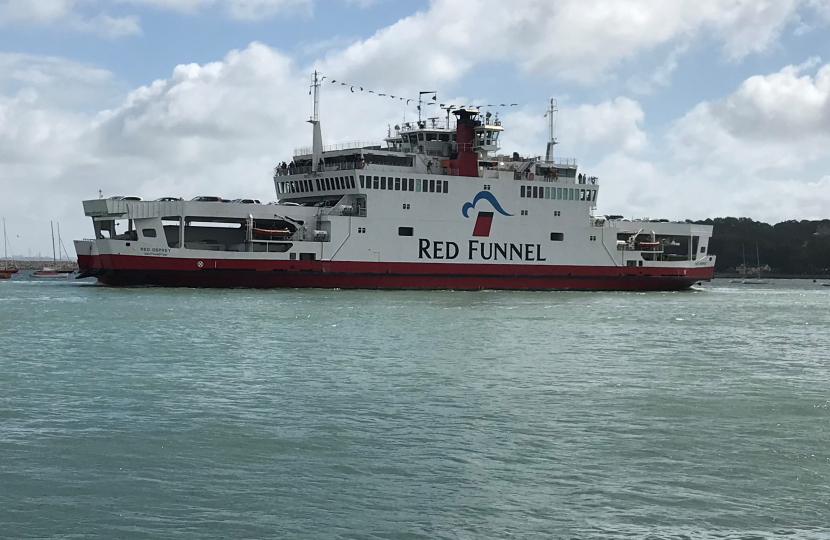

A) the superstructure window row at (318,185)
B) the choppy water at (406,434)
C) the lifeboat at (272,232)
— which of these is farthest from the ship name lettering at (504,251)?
the choppy water at (406,434)

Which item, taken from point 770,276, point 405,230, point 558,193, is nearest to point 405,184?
point 405,230

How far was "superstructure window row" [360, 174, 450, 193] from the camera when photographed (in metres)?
45.1

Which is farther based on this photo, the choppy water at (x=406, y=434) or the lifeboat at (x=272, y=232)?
the lifeboat at (x=272, y=232)

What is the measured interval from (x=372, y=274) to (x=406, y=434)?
3276 centimetres

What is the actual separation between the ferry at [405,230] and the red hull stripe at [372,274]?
6 cm

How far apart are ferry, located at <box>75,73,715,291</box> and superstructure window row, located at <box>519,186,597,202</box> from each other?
7 cm

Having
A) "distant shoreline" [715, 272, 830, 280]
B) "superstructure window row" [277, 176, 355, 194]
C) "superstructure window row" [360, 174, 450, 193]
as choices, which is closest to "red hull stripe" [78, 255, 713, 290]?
"superstructure window row" [360, 174, 450, 193]

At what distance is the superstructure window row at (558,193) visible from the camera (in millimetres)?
49688

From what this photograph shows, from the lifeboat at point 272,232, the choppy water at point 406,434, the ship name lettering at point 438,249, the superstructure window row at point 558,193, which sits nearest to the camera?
the choppy water at point 406,434

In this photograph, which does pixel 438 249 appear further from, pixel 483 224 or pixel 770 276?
pixel 770 276

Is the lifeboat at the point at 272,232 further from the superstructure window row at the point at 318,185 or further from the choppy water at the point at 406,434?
the choppy water at the point at 406,434

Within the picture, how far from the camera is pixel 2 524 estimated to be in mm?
8898

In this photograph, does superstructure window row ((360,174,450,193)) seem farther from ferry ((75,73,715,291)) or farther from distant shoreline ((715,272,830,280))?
distant shoreline ((715,272,830,280))

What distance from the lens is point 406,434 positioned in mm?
12703
